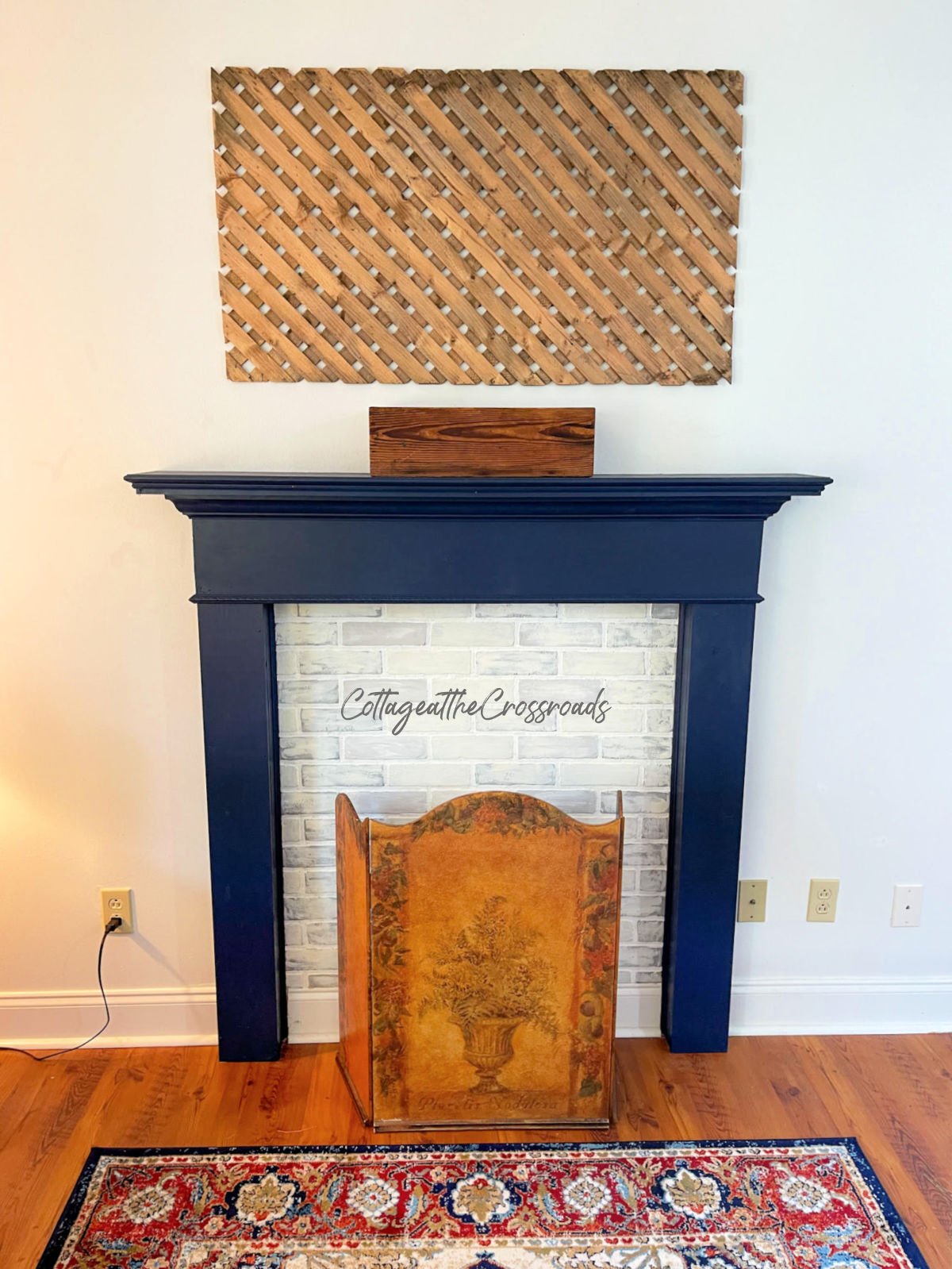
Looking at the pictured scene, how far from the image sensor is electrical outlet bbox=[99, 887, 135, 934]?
78.3 inches

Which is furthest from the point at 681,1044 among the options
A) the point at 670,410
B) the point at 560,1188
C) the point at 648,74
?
the point at 648,74

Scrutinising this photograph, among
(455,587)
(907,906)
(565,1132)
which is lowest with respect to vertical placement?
(565,1132)

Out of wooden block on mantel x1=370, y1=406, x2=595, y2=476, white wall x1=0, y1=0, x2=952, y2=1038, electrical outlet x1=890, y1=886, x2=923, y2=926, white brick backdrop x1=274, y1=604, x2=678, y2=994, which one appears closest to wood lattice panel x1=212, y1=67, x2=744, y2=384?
white wall x1=0, y1=0, x2=952, y2=1038

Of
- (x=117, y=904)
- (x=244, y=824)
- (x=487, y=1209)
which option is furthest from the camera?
(x=117, y=904)

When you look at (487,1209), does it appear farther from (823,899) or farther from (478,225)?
(478,225)

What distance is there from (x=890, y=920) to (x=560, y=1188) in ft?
3.08

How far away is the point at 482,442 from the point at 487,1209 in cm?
132

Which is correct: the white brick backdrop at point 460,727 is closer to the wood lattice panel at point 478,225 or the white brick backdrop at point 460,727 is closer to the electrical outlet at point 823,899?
the electrical outlet at point 823,899

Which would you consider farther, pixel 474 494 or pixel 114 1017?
pixel 114 1017

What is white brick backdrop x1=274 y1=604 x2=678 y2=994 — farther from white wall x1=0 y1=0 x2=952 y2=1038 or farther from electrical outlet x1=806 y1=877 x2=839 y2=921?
electrical outlet x1=806 y1=877 x2=839 y2=921

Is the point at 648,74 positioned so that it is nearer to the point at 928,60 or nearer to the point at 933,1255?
the point at 928,60

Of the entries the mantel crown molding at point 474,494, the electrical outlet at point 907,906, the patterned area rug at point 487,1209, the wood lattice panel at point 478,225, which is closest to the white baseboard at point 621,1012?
the electrical outlet at point 907,906

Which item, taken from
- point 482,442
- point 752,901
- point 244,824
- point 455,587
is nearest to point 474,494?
point 482,442

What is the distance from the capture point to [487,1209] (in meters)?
1.62
